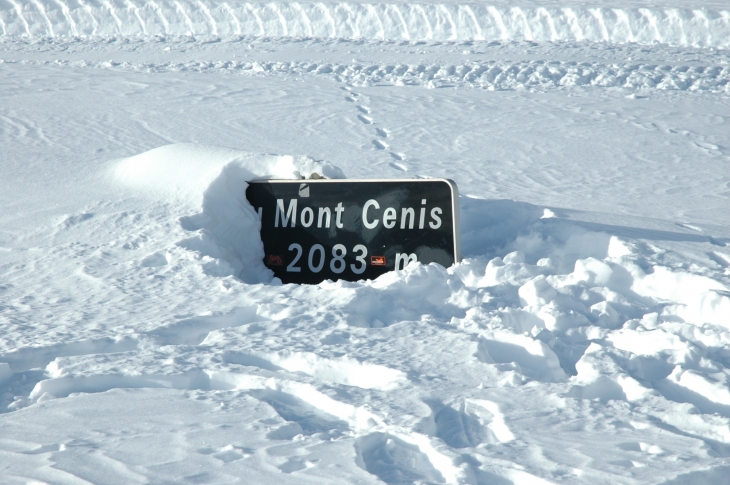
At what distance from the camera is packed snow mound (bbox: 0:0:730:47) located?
9508mm

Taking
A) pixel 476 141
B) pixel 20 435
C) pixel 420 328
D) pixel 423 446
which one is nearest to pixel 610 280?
pixel 420 328

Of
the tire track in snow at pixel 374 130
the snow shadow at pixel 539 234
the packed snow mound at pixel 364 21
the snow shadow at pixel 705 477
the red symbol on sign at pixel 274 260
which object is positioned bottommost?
the red symbol on sign at pixel 274 260

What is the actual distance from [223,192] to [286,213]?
421mm

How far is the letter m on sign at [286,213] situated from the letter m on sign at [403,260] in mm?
575

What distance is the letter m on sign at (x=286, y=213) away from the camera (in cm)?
315

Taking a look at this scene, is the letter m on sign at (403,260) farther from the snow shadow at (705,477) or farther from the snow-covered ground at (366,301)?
the snow shadow at (705,477)

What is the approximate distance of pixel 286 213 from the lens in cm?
317

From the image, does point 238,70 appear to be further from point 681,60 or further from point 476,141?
point 681,60

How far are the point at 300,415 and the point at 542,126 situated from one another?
4.81m

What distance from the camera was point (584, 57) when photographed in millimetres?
8023

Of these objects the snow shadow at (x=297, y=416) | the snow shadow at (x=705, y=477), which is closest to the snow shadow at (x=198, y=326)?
the snow shadow at (x=297, y=416)

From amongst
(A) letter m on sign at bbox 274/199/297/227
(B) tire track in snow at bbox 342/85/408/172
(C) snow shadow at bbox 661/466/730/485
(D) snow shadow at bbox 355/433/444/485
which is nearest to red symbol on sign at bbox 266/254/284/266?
(A) letter m on sign at bbox 274/199/297/227

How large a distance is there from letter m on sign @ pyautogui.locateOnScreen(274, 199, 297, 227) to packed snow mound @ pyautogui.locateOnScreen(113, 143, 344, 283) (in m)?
0.12

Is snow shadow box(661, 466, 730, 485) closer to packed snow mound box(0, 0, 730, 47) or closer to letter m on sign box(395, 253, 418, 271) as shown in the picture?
letter m on sign box(395, 253, 418, 271)
